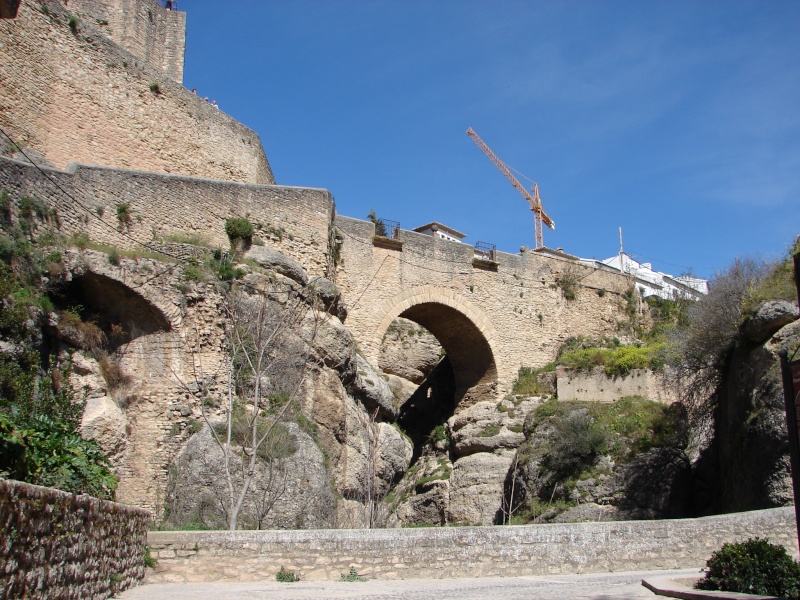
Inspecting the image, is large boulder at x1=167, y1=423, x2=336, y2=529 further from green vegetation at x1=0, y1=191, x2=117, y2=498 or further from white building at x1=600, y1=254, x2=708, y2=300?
white building at x1=600, y1=254, x2=708, y2=300

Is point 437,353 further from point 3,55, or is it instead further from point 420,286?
point 3,55

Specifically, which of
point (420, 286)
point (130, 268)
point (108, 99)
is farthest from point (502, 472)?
point (108, 99)

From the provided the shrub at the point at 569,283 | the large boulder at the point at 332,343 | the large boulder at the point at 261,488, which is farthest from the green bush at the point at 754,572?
the shrub at the point at 569,283

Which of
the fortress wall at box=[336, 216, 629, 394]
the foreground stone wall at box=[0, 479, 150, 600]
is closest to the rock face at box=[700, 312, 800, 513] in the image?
the fortress wall at box=[336, 216, 629, 394]

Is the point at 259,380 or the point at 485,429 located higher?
the point at 259,380

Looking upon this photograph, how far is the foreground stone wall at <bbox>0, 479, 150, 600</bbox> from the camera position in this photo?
6.04 meters

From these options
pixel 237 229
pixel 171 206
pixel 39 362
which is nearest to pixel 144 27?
pixel 171 206

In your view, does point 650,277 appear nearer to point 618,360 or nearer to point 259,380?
point 618,360

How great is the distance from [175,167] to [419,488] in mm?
12580

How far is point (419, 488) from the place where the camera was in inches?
1009

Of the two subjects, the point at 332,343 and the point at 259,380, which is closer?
the point at 259,380

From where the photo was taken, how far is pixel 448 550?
1116cm

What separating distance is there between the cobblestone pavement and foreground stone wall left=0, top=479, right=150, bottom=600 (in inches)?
19.7

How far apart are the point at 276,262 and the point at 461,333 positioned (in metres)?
9.80
